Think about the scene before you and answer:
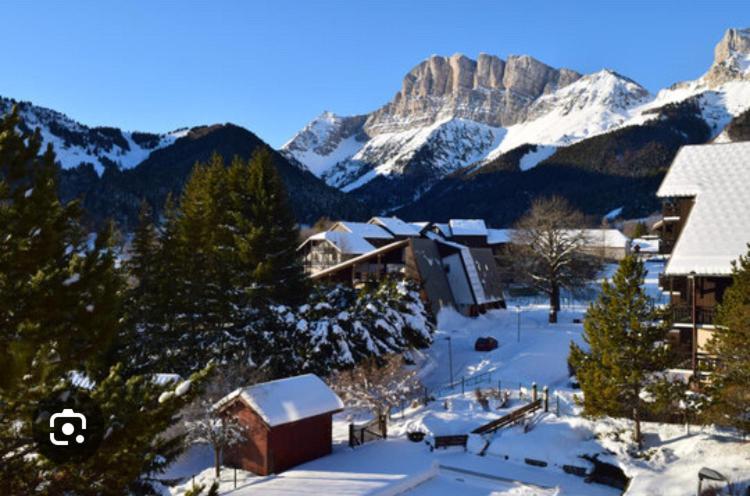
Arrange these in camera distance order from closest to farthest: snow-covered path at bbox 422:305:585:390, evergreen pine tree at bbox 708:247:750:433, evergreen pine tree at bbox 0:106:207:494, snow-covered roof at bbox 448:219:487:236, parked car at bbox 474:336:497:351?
evergreen pine tree at bbox 0:106:207:494 → evergreen pine tree at bbox 708:247:750:433 → snow-covered path at bbox 422:305:585:390 → parked car at bbox 474:336:497:351 → snow-covered roof at bbox 448:219:487:236

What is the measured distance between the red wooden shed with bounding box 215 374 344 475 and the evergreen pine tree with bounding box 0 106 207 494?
14.2 metres

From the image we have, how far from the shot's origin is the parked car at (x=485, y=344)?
137 ft

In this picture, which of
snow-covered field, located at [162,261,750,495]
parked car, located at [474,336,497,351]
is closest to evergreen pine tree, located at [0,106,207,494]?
snow-covered field, located at [162,261,750,495]

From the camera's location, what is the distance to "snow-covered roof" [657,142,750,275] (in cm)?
2477

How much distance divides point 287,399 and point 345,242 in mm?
45262

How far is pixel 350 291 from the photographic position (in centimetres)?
4138

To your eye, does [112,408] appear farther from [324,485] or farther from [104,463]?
[324,485]

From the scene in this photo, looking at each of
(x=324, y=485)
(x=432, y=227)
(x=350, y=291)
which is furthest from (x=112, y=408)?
(x=432, y=227)

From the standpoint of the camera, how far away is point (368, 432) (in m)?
27.0

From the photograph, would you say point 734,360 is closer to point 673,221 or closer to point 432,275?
point 673,221

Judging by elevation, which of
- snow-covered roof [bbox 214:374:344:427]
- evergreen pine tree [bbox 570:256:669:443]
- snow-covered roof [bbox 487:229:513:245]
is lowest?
snow-covered roof [bbox 214:374:344:427]

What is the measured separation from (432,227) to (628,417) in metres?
75.5

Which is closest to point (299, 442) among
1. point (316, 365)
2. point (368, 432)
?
point (368, 432)

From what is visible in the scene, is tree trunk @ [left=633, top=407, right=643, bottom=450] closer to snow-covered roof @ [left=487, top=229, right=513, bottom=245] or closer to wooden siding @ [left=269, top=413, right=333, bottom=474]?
wooden siding @ [left=269, top=413, right=333, bottom=474]
